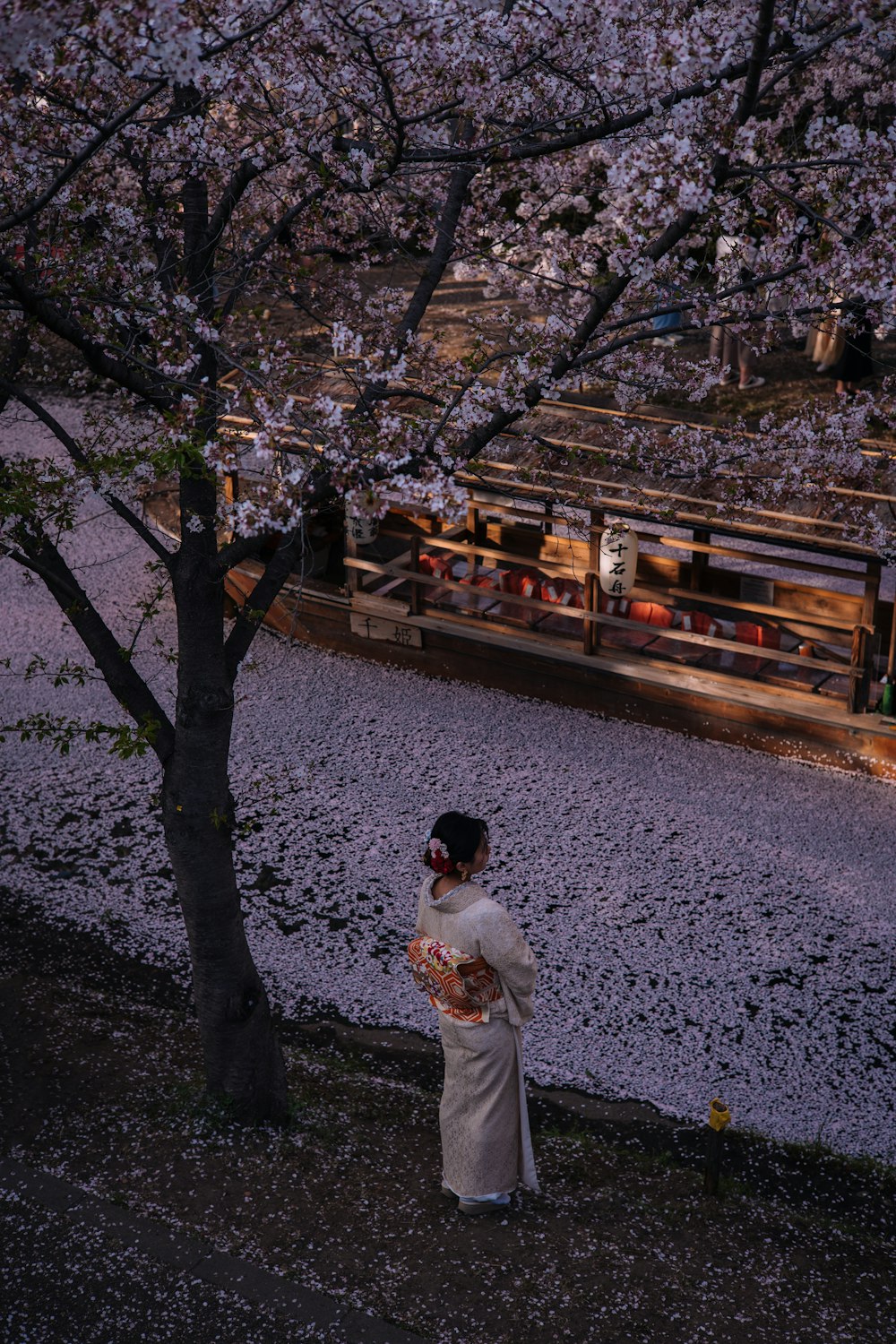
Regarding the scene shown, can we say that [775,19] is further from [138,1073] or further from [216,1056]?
[138,1073]

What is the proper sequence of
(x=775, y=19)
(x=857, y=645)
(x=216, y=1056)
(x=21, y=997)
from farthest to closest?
1. (x=857, y=645)
2. (x=21, y=997)
3. (x=216, y=1056)
4. (x=775, y=19)

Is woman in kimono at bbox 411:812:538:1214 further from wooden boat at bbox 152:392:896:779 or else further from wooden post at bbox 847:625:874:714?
wooden post at bbox 847:625:874:714

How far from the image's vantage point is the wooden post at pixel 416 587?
11633 millimetres

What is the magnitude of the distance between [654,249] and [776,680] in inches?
226

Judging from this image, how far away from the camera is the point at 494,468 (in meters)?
10.0

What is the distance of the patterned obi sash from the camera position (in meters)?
5.06

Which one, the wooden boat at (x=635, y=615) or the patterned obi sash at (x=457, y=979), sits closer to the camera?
the patterned obi sash at (x=457, y=979)

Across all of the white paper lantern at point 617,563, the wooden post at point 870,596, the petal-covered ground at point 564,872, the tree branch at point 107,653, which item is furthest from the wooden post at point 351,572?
the tree branch at point 107,653

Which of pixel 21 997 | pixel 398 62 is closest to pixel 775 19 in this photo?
pixel 398 62

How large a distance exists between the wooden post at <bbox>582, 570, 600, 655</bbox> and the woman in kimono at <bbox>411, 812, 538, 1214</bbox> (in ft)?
19.2

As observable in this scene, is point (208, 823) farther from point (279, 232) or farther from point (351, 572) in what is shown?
point (351, 572)

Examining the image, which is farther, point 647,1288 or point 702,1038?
point 702,1038

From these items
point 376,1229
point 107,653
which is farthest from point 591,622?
point 376,1229

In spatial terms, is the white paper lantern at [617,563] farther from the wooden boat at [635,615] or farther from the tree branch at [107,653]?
the tree branch at [107,653]
